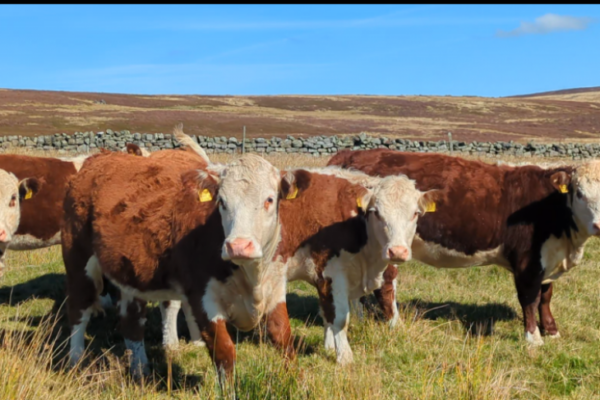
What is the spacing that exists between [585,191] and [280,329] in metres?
3.61

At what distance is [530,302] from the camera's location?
6.82m

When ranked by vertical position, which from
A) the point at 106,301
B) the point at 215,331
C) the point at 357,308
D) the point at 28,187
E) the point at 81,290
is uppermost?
the point at 28,187

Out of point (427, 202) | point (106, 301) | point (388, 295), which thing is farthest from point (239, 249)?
point (106, 301)

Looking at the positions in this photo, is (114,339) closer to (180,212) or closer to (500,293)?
(180,212)

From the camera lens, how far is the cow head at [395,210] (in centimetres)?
596

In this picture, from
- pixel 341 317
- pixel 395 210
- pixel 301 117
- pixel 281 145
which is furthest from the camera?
pixel 301 117

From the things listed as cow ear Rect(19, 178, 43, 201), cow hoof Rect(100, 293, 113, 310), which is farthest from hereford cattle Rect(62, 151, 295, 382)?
cow hoof Rect(100, 293, 113, 310)

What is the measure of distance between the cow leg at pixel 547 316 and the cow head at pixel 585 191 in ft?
2.57

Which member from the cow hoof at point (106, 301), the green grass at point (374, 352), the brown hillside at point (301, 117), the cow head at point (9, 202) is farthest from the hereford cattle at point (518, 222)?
the brown hillside at point (301, 117)

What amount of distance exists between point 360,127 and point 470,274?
49674mm

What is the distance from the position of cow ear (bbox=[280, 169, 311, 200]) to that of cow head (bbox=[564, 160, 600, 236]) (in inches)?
123

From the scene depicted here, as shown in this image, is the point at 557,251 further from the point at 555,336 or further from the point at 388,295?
the point at 388,295

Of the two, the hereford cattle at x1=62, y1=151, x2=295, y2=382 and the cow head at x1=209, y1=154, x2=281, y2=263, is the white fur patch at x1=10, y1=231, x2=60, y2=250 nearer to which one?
the hereford cattle at x1=62, y1=151, x2=295, y2=382

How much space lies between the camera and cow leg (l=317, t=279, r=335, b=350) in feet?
20.4
